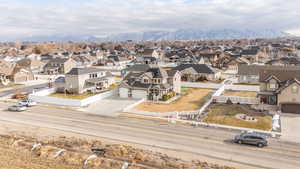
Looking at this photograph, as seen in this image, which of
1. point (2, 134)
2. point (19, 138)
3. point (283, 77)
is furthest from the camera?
point (283, 77)

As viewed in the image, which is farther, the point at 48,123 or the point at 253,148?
the point at 48,123

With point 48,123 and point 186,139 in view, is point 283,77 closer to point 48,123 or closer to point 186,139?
point 186,139

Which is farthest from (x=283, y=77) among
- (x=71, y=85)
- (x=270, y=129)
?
(x=71, y=85)

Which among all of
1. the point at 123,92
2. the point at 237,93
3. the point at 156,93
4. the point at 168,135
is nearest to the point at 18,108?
the point at 123,92

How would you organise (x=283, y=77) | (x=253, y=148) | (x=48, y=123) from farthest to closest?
(x=283, y=77) → (x=48, y=123) → (x=253, y=148)

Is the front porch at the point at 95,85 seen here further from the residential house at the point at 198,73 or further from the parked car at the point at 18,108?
the residential house at the point at 198,73

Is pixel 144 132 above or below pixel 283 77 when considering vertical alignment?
below
